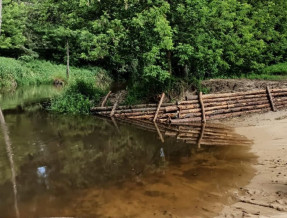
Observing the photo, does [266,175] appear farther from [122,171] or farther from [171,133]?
[171,133]

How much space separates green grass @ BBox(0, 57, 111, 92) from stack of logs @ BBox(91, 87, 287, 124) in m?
13.9

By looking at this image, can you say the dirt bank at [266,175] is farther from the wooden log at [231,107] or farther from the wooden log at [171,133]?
the wooden log at [171,133]

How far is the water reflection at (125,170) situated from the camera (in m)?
6.41

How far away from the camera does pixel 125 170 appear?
844 centimetres

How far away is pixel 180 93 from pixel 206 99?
1.48m

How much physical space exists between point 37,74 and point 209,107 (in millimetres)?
23467

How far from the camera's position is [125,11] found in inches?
611

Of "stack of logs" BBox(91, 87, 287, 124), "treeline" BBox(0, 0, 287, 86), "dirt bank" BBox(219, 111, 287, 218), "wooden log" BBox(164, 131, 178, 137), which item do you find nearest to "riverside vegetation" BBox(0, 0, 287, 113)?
"treeline" BBox(0, 0, 287, 86)

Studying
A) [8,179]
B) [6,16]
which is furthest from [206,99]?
[6,16]

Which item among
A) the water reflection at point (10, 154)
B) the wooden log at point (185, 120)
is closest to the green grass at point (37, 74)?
the water reflection at point (10, 154)

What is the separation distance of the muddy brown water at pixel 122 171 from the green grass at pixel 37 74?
16361 millimetres

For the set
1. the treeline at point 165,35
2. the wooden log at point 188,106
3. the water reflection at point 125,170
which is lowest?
the water reflection at point 125,170

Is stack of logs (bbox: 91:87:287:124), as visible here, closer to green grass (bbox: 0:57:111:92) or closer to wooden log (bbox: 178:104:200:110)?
wooden log (bbox: 178:104:200:110)

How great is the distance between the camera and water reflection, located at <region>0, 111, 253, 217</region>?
6.41m
